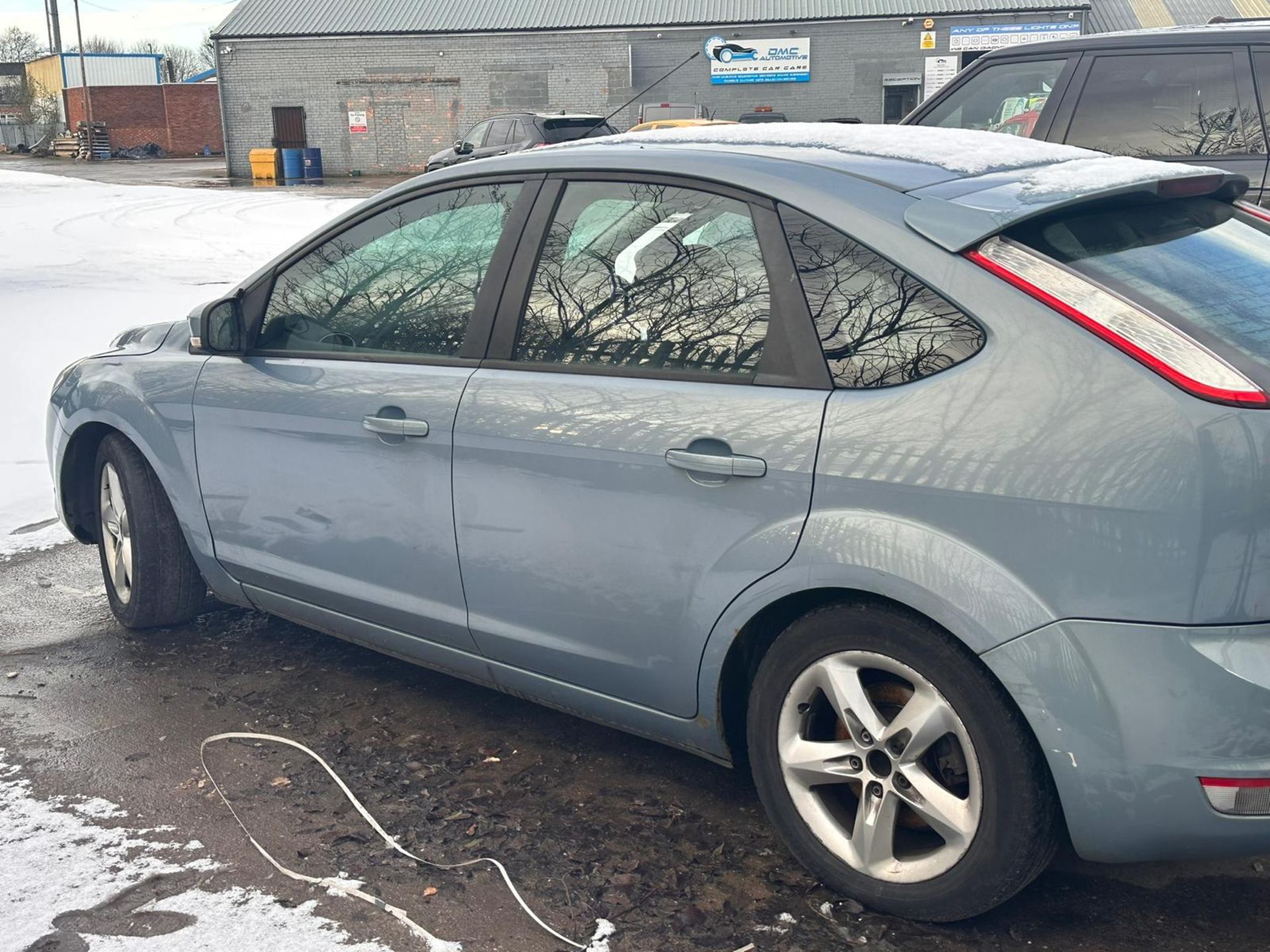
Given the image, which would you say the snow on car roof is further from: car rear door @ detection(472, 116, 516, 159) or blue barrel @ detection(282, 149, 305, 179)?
blue barrel @ detection(282, 149, 305, 179)

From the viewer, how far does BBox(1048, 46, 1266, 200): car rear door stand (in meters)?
6.60

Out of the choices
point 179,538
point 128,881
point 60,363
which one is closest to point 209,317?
point 179,538

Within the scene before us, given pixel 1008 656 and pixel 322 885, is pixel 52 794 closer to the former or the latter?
pixel 322 885

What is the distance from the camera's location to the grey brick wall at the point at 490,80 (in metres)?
36.3

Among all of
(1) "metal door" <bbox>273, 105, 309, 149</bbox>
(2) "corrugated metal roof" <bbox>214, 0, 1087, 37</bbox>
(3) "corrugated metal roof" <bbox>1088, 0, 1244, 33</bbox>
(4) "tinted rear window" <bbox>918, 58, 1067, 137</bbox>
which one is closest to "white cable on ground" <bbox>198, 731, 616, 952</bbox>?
(4) "tinted rear window" <bbox>918, 58, 1067, 137</bbox>

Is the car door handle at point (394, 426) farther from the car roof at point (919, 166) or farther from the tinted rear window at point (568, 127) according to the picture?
the tinted rear window at point (568, 127)

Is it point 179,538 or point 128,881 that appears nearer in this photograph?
point 128,881

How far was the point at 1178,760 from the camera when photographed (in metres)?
2.33

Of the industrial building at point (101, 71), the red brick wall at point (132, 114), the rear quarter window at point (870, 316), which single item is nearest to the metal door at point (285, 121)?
the red brick wall at point (132, 114)

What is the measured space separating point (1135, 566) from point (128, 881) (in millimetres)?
2331

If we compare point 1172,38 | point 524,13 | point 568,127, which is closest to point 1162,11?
point 524,13

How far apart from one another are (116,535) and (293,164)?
33.9 m

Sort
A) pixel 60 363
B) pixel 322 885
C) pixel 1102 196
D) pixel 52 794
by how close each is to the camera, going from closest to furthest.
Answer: pixel 1102 196 < pixel 322 885 < pixel 52 794 < pixel 60 363

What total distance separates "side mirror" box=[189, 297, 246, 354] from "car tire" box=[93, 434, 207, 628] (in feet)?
2.19
